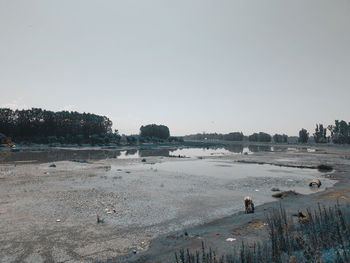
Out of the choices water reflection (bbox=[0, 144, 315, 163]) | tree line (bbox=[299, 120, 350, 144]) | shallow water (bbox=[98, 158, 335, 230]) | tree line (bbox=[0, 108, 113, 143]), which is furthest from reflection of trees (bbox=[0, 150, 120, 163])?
tree line (bbox=[299, 120, 350, 144])

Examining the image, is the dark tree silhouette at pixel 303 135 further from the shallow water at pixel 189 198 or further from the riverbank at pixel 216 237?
the riverbank at pixel 216 237

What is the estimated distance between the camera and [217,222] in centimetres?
1531

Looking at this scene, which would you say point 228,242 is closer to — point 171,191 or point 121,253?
point 121,253

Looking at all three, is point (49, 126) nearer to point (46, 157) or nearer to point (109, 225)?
point (46, 157)

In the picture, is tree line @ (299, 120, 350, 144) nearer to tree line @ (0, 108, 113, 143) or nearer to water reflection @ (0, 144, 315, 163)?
water reflection @ (0, 144, 315, 163)

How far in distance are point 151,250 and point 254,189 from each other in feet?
61.5

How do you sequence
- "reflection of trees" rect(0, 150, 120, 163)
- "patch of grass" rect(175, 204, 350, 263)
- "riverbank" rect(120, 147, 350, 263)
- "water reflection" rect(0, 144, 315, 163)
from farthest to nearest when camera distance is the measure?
"water reflection" rect(0, 144, 315, 163)
"reflection of trees" rect(0, 150, 120, 163)
"riverbank" rect(120, 147, 350, 263)
"patch of grass" rect(175, 204, 350, 263)

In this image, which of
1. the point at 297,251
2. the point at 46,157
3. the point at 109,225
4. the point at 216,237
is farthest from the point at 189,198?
the point at 46,157

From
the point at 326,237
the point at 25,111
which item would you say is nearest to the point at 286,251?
the point at 326,237

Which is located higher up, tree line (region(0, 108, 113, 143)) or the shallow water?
tree line (region(0, 108, 113, 143))

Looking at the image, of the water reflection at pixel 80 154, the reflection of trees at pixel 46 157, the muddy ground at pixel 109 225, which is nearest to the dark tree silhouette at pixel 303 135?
the water reflection at pixel 80 154

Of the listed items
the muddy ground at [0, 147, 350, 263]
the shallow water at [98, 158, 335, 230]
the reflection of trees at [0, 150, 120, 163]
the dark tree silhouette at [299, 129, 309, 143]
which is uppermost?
the dark tree silhouette at [299, 129, 309, 143]

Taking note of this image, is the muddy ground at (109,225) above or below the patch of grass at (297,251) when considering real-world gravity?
below

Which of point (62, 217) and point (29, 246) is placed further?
point (62, 217)
